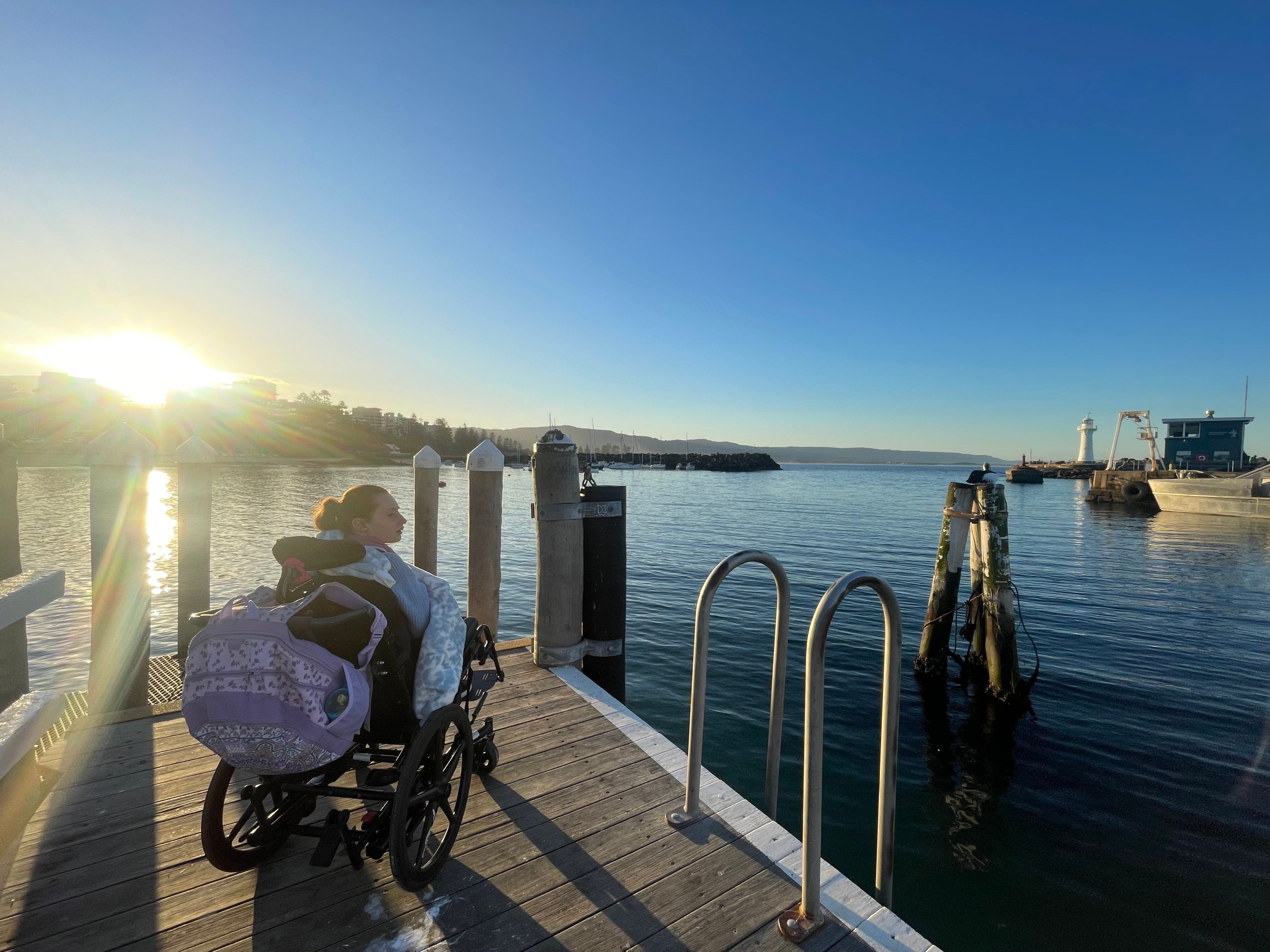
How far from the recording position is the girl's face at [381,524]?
107 inches

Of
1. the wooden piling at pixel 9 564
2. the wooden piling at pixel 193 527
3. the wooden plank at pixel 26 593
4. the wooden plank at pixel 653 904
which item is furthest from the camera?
the wooden piling at pixel 193 527

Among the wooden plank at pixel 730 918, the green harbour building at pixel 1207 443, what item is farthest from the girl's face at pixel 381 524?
the green harbour building at pixel 1207 443

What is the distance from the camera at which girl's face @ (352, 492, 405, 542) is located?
2.72 meters

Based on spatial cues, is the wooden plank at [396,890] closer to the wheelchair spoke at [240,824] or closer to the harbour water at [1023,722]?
the wheelchair spoke at [240,824]

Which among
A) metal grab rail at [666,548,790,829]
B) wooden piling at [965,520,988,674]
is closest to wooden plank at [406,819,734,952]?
metal grab rail at [666,548,790,829]

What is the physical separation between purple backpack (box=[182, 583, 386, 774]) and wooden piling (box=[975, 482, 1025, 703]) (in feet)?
27.1

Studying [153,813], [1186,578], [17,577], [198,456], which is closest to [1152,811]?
[153,813]

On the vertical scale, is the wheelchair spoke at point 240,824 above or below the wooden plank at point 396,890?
above

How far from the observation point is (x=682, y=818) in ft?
9.91

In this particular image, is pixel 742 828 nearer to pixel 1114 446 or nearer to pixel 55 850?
pixel 55 850

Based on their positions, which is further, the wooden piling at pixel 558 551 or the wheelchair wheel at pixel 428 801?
the wooden piling at pixel 558 551

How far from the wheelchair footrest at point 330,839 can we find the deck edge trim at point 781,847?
175 cm

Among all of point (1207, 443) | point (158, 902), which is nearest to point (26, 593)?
point (158, 902)

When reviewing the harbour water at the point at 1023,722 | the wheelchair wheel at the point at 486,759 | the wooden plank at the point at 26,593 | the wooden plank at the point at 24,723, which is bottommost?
the harbour water at the point at 1023,722
